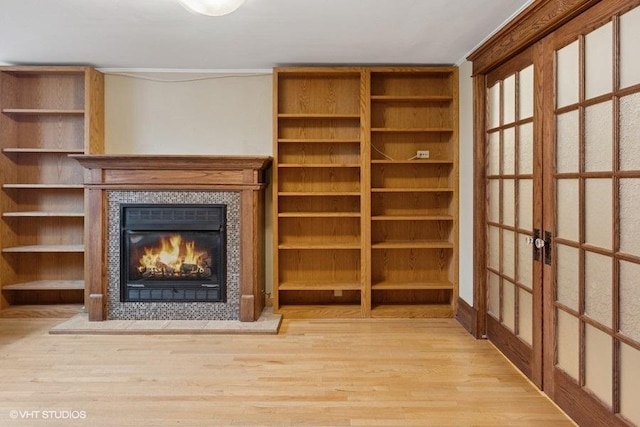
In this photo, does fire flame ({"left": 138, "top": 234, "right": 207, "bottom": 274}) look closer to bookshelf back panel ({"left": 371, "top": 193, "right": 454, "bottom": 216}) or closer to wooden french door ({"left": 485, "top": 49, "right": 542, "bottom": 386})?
bookshelf back panel ({"left": 371, "top": 193, "right": 454, "bottom": 216})

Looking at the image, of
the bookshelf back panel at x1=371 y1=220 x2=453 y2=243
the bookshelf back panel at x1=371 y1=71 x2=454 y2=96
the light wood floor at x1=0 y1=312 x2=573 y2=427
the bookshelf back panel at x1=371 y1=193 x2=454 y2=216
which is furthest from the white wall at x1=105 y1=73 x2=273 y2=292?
the light wood floor at x1=0 y1=312 x2=573 y2=427

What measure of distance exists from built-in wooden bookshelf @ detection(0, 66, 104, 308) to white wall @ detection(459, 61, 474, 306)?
333cm

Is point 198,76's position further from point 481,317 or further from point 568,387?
point 568,387

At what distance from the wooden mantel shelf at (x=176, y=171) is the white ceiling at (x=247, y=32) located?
90 centimetres

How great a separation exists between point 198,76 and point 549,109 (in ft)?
9.94

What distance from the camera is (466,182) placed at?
12.1 ft

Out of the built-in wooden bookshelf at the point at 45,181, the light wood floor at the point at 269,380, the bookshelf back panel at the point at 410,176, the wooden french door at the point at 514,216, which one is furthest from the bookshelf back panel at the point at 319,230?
the built-in wooden bookshelf at the point at 45,181

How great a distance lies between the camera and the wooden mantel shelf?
11.8 ft

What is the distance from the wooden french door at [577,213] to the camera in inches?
73.0

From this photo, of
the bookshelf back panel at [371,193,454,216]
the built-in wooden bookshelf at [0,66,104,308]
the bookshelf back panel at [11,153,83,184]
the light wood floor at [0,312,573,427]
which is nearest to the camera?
the light wood floor at [0,312,573,427]

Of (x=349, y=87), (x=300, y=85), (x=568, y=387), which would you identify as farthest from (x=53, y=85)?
(x=568, y=387)

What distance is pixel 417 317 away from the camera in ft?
13.0

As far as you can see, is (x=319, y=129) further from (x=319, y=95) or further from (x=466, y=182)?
(x=466, y=182)

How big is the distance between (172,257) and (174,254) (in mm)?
33
